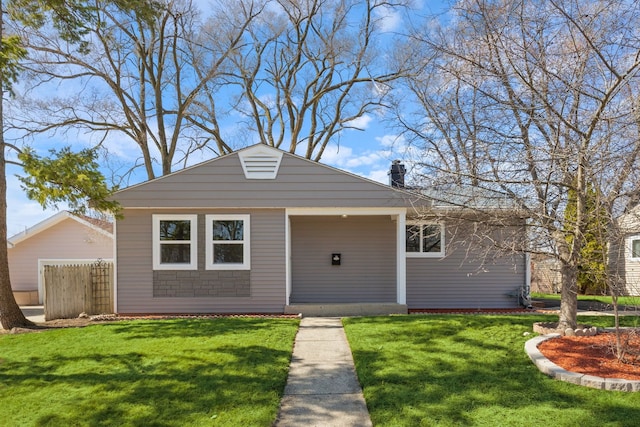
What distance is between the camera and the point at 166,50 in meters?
19.4

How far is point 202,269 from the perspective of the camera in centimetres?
1005

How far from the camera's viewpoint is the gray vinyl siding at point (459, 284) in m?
11.2

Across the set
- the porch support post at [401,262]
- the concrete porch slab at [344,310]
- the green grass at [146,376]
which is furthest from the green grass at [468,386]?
the porch support post at [401,262]

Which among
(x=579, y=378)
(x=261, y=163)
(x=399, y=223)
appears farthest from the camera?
(x=399, y=223)

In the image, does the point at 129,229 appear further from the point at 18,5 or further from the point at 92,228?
the point at 92,228

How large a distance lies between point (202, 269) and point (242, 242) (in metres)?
1.16

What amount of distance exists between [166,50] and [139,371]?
17797 mm

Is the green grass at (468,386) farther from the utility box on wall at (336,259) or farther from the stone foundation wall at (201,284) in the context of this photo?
the utility box on wall at (336,259)

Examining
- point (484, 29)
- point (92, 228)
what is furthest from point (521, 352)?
point (92, 228)

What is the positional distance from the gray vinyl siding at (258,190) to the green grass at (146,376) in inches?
128

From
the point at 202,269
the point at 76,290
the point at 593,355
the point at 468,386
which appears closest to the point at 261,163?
the point at 202,269

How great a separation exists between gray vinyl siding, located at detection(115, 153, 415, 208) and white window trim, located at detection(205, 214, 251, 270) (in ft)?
1.05

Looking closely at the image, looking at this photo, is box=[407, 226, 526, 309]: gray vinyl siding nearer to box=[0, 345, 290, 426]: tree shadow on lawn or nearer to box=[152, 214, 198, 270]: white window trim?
box=[152, 214, 198, 270]: white window trim

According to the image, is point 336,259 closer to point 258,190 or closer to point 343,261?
point 343,261
